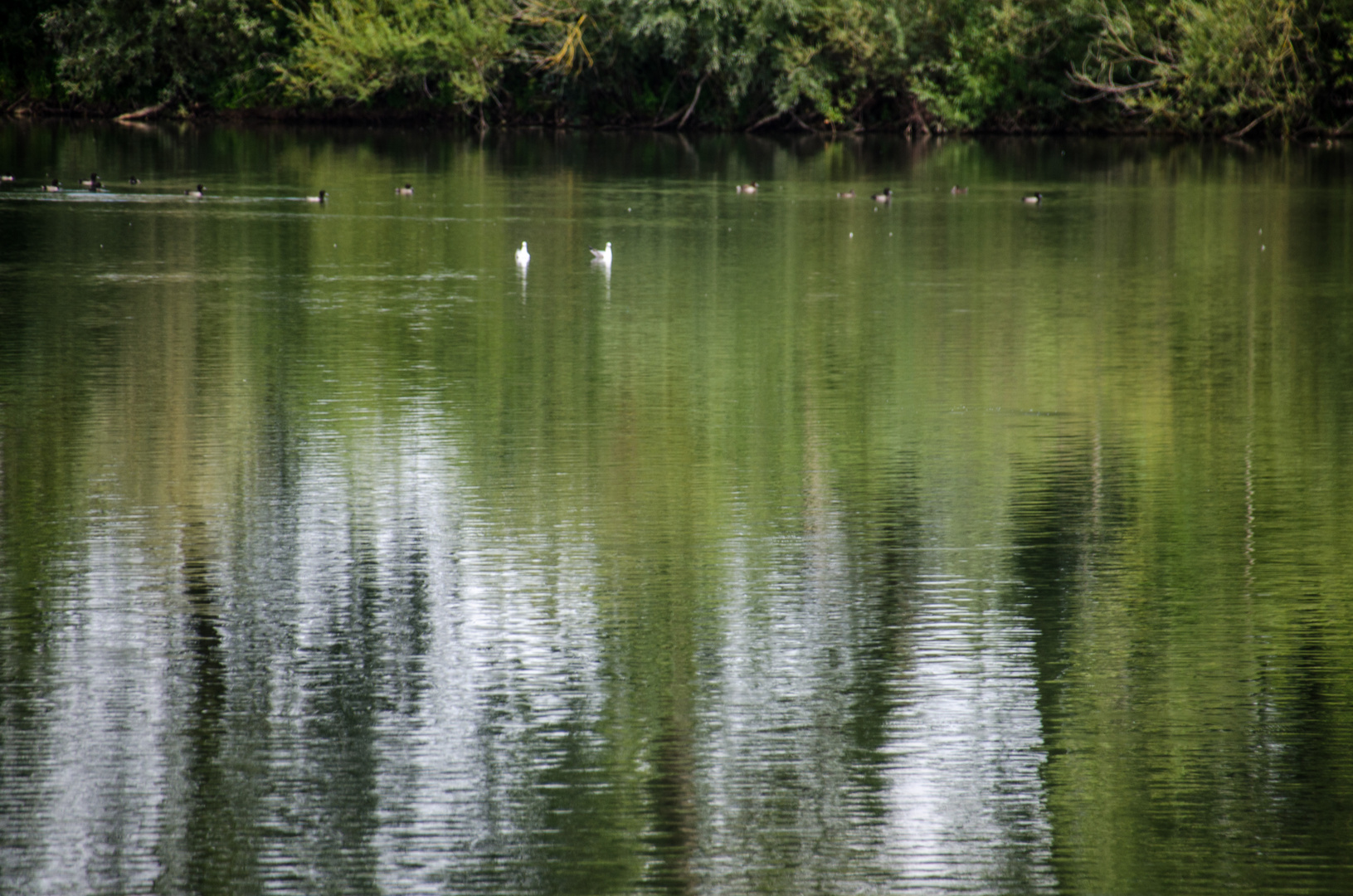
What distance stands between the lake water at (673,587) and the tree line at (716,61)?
2570cm

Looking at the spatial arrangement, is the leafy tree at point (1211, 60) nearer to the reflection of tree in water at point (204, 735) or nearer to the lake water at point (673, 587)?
the lake water at point (673, 587)

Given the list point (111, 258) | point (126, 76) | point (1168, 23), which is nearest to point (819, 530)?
point (111, 258)

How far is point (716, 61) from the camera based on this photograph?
45.0 m

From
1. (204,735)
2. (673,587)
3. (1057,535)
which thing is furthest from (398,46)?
(204,735)

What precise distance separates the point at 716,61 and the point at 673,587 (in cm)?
3910

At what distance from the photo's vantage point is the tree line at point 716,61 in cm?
4075

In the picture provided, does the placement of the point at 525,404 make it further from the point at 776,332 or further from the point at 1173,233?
the point at 1173,233

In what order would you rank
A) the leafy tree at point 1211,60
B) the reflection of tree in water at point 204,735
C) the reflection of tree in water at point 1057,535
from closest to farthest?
the reflection of tree in water at point 204,735, the reflection of tree in water at point 1057,535, the leafy tree at point 1211,60

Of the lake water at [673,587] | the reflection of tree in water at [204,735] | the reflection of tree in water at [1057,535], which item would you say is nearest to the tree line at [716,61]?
the lake water at [673,587]

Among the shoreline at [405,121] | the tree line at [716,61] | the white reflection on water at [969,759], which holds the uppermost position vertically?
the tree line at [716,61]

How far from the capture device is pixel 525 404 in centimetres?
1106

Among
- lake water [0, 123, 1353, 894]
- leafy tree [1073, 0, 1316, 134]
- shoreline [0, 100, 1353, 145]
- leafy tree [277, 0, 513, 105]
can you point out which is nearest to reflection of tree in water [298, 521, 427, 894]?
lake water [0, 123, 1353, 894]

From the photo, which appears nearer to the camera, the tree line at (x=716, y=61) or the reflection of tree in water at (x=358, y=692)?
the reflection of tree in water at (x=358, y=692)

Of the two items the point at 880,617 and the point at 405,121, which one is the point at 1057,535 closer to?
the point at 880,617
